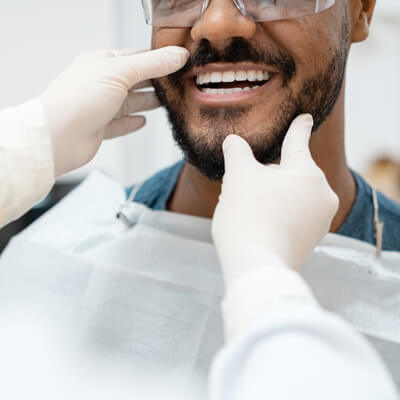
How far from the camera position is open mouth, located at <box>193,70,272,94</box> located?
36.9 inches

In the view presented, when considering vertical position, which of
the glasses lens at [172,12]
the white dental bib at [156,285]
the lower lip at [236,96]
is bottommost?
the white dental bib at [156,285]

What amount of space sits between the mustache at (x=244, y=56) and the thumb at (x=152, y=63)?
0.04m

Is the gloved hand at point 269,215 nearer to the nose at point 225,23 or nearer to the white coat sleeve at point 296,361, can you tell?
the white coat sleeve at point 296,361

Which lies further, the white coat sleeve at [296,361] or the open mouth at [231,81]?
the open mouth at [231,81]

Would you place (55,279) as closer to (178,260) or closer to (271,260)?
(178,260)

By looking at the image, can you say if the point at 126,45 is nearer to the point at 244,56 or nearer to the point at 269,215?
the point at 244,56

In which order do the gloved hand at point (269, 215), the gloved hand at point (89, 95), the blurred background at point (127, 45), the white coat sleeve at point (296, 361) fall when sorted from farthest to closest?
the blurred background at point (127, 45) → the gloved hand at point (89, 95) → the gloved hand at point (269, 215) → the white coat sleeve at point (296, 361)

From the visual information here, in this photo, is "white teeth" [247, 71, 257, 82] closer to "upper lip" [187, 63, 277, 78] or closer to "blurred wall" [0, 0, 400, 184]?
"upper lip" [187, 63, 277, 78]

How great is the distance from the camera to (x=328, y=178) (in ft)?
3.64

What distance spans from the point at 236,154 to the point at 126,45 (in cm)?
156

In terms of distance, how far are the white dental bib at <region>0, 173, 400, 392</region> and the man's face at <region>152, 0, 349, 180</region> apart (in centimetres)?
21

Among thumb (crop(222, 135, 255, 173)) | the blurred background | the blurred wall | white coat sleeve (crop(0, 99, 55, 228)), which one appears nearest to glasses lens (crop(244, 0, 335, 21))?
thumb (crop(222, 135, 255, 173))

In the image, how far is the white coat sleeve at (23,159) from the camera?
0.78 meters

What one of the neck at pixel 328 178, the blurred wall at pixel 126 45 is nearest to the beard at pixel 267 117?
the neck at pixel 328 178
